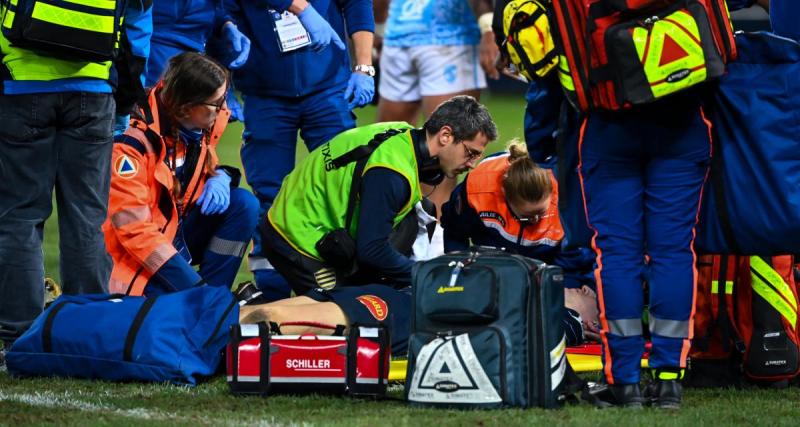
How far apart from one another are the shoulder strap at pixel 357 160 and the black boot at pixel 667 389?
175cm

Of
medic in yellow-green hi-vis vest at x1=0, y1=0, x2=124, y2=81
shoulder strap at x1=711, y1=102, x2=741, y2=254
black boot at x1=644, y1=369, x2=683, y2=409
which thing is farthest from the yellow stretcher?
medic in yellow-green hi-vis vest at x1=0, y1=0, x2=124, y2=81

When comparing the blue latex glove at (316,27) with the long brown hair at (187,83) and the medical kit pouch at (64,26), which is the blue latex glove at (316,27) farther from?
the medical kit pouch at (64,26)

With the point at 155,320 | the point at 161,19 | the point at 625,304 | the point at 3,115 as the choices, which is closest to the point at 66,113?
the point at 3,115

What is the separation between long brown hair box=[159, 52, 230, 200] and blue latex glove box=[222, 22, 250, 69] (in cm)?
84

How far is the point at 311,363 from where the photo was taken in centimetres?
412

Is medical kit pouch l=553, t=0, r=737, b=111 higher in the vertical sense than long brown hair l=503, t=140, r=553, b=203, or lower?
higher

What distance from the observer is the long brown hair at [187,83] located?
5352 millimetres

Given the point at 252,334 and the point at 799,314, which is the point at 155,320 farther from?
the point at 799,314

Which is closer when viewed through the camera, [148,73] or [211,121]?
[211,121]

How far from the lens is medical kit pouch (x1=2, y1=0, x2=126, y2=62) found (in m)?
4.52

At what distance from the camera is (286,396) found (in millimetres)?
4156

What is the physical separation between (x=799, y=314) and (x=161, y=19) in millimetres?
3053

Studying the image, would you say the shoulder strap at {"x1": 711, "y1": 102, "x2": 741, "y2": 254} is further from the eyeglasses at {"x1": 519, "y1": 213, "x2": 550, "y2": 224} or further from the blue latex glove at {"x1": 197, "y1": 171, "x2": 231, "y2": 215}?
the blue latex glove at {"x1": 197, "y1": 171, "x2": 231, "y2": 215}

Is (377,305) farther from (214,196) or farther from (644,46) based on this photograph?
(644,46)
